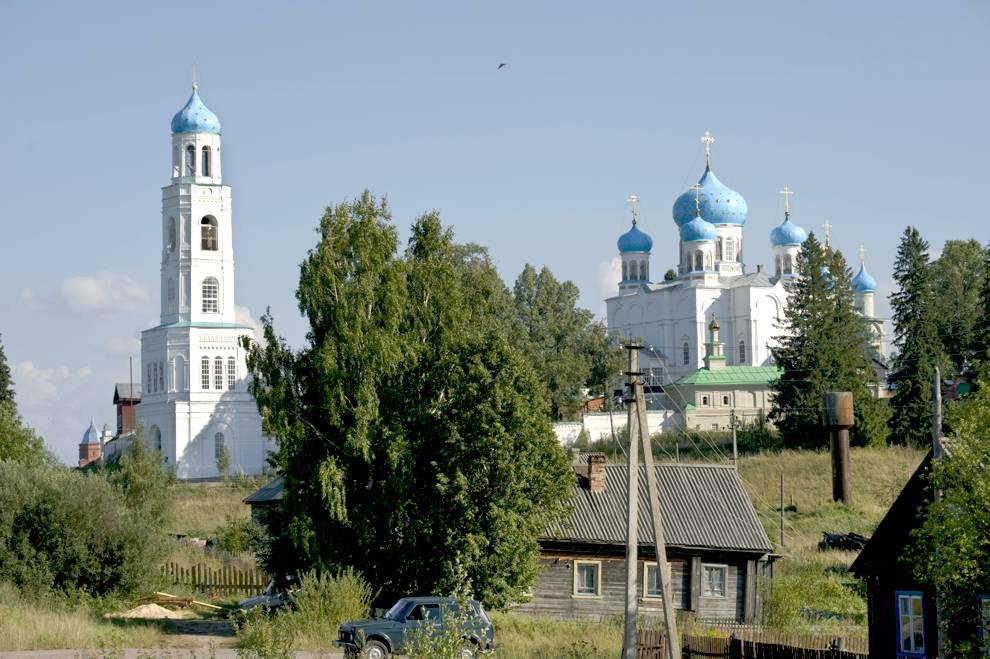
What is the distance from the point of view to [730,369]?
85.1 m

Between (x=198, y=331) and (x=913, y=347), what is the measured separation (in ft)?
127

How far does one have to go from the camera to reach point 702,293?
9512cm

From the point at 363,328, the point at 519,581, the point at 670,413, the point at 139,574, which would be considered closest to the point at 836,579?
the point at 519,581

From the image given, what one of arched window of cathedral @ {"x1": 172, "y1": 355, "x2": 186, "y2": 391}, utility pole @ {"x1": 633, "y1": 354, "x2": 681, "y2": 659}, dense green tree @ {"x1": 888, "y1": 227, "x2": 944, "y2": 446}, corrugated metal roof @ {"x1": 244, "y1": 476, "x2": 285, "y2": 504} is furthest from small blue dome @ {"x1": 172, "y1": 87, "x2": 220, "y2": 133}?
utility pole @ {"x1": 633, "y1": 354, "x2": 681, "y2": 659}

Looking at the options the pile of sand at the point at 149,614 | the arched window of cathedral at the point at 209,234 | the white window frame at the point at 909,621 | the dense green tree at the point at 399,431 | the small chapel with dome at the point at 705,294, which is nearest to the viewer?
the white window frame at the point at 909,621

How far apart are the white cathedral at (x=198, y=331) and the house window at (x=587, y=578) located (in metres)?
52.4

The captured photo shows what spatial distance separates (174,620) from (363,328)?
6894 mm

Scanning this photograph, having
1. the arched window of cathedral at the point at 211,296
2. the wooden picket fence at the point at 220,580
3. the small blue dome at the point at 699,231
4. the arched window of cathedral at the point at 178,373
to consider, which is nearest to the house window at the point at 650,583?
the wooden picket fence at the point at 220,580

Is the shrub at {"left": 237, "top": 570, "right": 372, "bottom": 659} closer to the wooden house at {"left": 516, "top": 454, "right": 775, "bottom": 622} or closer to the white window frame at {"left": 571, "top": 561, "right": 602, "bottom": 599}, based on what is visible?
the wooden house at {"left": 516, "top": 454, "right": 775, "bottom": 622}

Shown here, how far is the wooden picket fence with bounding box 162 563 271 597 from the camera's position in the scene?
121 feet

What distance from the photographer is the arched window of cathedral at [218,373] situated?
85375mm

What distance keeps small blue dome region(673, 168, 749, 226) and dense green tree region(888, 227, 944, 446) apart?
92.3 feet

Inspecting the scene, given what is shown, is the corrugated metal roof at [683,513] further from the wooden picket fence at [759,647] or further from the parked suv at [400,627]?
the parked suv at [400,627]

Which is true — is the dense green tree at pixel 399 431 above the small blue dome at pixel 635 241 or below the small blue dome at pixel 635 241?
below
